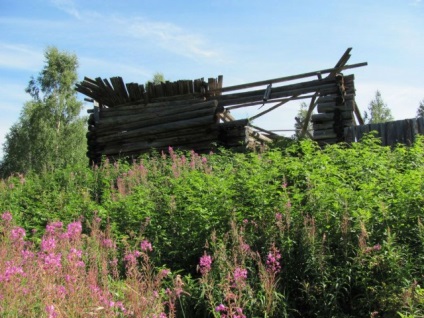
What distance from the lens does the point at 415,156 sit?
619 cm

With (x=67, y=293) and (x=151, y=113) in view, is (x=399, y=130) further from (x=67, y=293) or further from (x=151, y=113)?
(x=67, y=293)

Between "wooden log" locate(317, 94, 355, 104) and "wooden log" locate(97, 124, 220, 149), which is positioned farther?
"wooden log" locate(97, 124, 220, 149)

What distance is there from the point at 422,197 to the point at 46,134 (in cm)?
3295

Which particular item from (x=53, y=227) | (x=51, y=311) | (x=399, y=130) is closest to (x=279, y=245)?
(x=53, y=227)

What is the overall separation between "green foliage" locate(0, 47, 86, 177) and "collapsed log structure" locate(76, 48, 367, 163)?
18.8 meters

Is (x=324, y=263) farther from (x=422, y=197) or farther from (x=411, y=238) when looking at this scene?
→ (x=422, y=197)

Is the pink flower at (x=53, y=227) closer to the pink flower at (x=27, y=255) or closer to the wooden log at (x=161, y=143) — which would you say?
the pink flower at (x=27, y=255)

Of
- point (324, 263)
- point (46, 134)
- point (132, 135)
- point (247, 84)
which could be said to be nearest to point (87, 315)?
point (324, 263)

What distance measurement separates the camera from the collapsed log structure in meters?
12.2

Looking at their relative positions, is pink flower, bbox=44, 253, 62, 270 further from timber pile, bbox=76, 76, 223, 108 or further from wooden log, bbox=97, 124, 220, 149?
timber pile, bbox=76, 76, 223, 108

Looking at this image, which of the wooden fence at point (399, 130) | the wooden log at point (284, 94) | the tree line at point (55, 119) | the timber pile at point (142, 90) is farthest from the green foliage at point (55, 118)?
the wooden fence at point (399, 130)

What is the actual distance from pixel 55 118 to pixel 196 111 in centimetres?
2329

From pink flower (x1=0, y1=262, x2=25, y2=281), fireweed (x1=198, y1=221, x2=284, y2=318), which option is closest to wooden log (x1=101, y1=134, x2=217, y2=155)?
fireweed (x1=198, y1=221, x2=284, y2=318)

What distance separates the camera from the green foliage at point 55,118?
1321 inches
